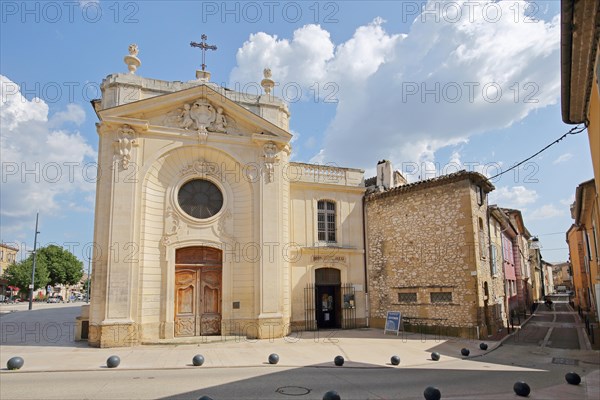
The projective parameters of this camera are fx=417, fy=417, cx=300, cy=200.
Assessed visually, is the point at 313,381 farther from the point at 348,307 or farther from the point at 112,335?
the point at 348,307

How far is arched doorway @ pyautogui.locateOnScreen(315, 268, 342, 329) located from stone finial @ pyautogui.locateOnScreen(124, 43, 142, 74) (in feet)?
40.9

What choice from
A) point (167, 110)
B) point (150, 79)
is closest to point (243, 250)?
point (167, 110)

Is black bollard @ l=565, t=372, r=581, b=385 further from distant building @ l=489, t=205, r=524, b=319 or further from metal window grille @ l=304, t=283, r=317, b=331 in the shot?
distant building @ l=489, t=205, r=524, b=319

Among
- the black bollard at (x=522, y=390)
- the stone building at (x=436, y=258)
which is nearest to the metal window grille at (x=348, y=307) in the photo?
the stone building at (x=436, y=258)

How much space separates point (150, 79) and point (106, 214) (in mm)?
5953

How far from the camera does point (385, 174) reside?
77.4ft

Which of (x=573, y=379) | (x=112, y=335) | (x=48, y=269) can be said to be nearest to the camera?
(x=573, y=379)

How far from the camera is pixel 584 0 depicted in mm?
6539

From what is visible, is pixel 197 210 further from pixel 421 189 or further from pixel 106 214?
pixel 421 189

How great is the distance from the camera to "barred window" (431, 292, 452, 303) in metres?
18.0

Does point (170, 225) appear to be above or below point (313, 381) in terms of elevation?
above

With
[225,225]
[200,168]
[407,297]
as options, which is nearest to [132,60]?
[200,168]

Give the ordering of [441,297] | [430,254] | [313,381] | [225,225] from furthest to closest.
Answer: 1. [430,254]
2. [441,297]
3. [225,225]
4. [313,381]

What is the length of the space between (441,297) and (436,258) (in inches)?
67.2
